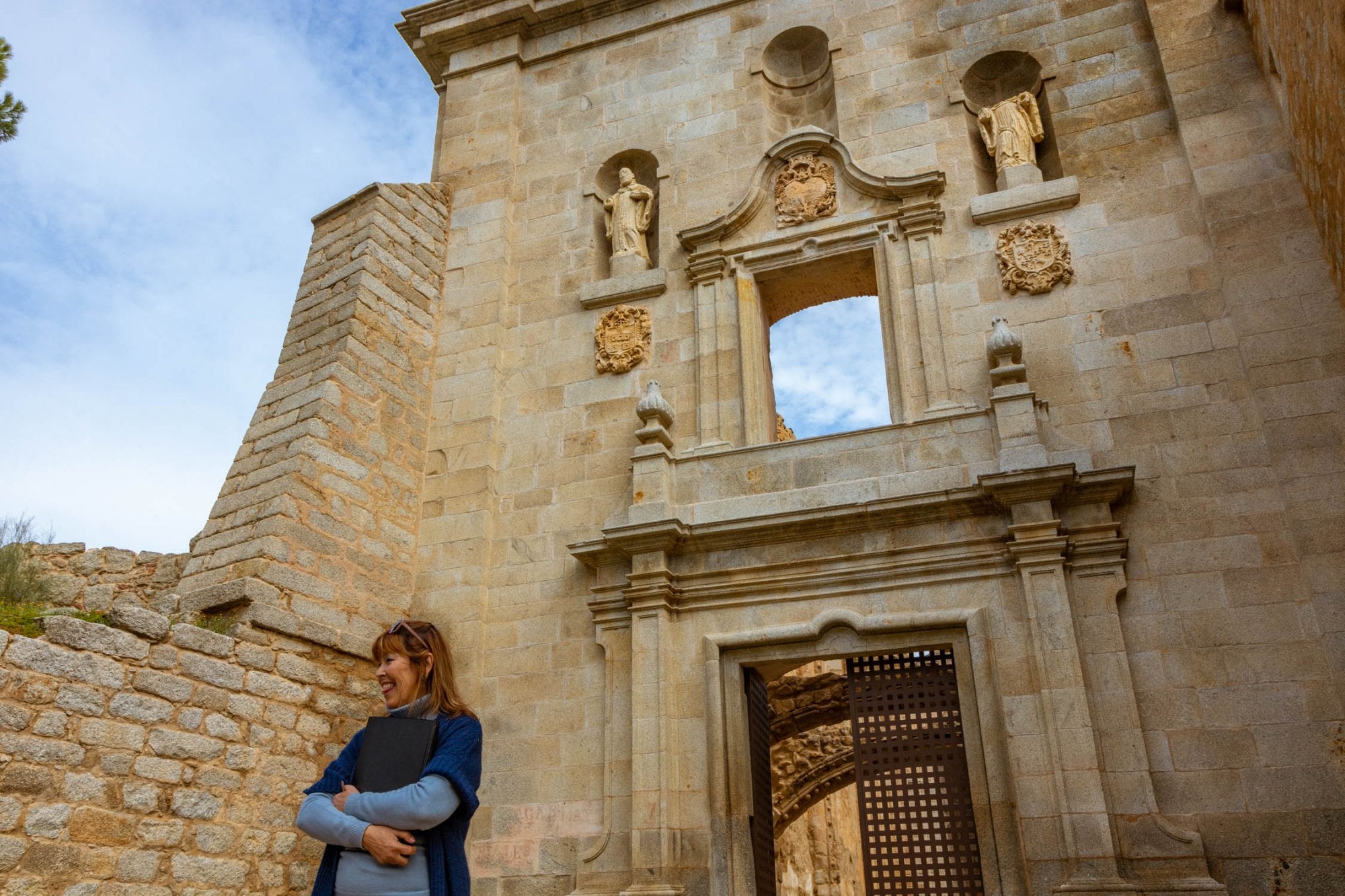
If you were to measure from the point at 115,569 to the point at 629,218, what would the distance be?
5661 mm

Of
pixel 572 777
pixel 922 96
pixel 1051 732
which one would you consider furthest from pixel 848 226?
pixel 572 777

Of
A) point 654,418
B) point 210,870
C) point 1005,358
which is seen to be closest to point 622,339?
point 654,418

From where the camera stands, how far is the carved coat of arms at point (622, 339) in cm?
962

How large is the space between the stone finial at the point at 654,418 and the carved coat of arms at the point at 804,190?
6.96ft

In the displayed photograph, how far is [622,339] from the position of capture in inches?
383

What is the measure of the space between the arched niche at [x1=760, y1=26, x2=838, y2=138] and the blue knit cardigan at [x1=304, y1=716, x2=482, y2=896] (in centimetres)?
853

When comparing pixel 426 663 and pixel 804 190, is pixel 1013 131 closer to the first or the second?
pixel 804 190

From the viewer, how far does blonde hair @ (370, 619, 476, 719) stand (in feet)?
10.5

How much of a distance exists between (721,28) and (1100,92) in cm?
397

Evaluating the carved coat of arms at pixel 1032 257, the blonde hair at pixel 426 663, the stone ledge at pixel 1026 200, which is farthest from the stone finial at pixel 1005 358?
the blonde hair at pixel 426 663

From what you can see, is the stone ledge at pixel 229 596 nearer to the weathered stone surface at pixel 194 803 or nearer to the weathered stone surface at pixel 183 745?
the weathered stone surface at pixel 183 745

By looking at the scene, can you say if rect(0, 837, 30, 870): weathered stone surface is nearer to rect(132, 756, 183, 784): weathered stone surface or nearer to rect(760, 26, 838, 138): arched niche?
rect(132, 756, 183, 784): weathered stone surface

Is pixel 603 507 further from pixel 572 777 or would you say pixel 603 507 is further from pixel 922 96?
pixel 922 96

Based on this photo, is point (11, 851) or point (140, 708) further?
point (140, 708)
